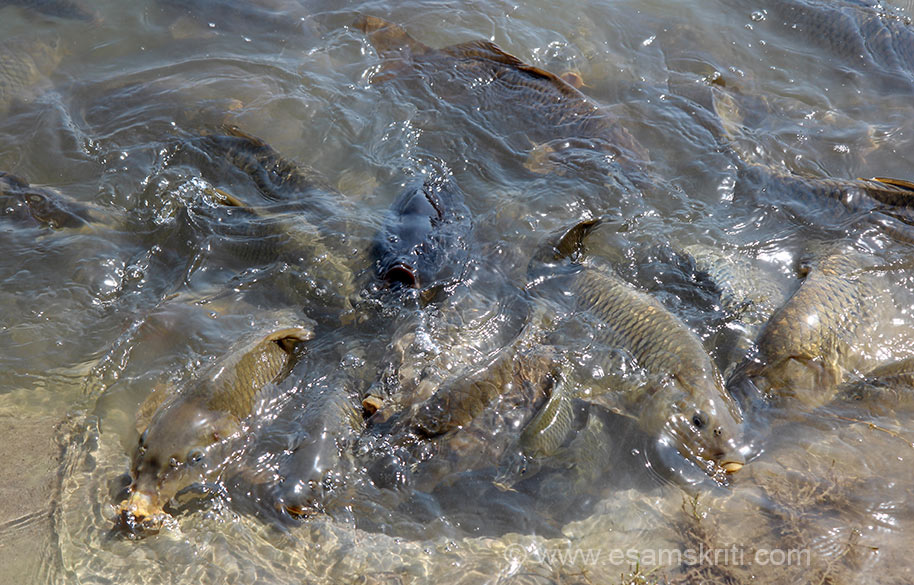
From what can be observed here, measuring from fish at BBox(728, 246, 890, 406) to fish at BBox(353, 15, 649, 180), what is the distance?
5.68 feet

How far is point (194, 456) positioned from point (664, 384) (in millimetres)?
A: 2396

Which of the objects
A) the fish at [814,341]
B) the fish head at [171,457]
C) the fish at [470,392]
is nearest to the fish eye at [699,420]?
the fish at [814,341]

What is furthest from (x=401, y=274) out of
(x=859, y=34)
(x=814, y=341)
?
(x=859, y=34)

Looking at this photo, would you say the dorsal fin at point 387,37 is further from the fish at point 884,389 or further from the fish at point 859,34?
the fish at point 884,389

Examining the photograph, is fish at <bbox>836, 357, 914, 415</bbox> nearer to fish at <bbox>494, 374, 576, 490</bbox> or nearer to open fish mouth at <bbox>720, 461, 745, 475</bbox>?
open fish mouth at <bbox>720, 461, 745, 475</bbox>

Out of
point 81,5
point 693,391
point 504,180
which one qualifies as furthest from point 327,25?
point 693,391

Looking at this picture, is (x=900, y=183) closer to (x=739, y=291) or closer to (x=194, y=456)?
(x=739, y=291)

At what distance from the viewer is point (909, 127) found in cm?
595

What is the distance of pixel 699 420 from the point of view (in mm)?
3387

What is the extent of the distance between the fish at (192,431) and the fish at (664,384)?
71.2 inches

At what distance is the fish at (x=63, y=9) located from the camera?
6.97 meters

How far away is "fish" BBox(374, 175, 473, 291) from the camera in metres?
4.21

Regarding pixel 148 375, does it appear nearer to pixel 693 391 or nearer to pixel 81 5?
pixel 693 391

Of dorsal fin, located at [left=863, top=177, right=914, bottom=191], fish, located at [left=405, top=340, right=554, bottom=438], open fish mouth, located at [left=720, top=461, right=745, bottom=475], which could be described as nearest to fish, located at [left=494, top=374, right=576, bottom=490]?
fish, located at [left=405, top=340, right=554, bottom=438]
